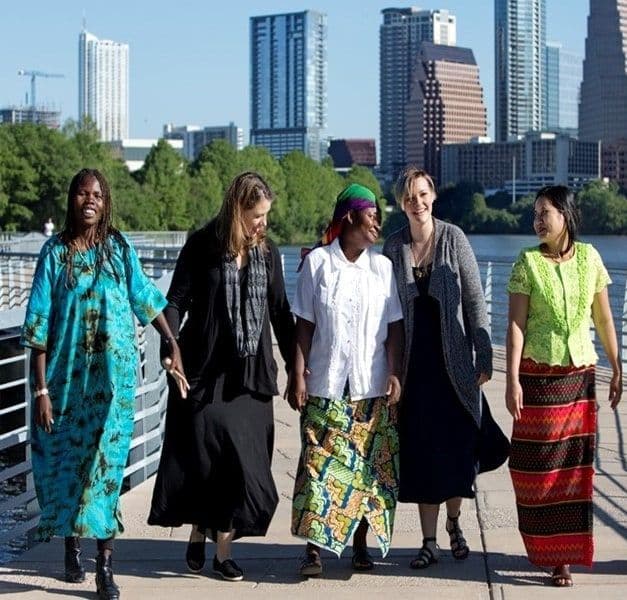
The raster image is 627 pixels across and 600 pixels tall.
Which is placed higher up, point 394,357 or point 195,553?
point 394,357

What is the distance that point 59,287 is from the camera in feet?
16.9

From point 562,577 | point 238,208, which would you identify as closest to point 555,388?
point 562,577

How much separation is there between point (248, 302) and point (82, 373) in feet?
2.24

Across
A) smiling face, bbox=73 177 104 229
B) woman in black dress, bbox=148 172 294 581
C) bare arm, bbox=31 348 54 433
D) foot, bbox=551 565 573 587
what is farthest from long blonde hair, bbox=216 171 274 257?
foot, bbox=551 565 573 587

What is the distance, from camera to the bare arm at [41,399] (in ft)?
16.5

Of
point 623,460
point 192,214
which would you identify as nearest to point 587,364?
point 623,460

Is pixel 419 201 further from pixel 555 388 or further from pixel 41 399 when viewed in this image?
pixel 41 399

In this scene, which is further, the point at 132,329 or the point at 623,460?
the point at 623,460

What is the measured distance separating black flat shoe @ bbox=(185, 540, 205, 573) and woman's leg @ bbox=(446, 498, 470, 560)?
3.31 feet

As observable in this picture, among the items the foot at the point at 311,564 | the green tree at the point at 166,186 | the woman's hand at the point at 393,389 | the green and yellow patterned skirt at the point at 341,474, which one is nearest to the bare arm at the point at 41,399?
the green and yellow patterned skirt at the point at 341,474

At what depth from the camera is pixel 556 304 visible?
5.15m

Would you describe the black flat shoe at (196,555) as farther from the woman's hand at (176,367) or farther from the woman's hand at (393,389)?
the woman's hand at (393,389)

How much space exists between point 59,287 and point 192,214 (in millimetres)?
90988

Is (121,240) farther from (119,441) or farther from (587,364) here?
(587,364)
